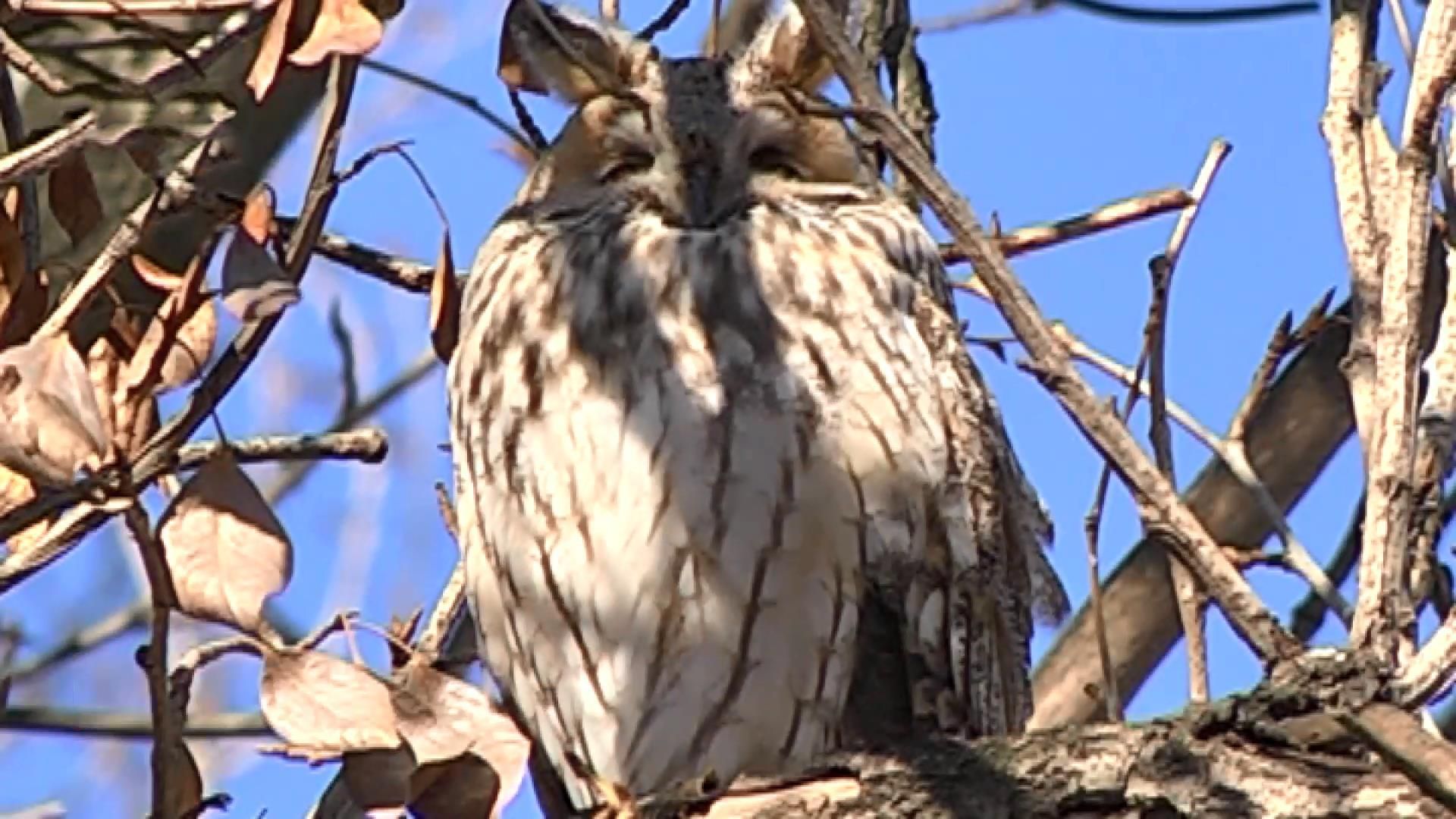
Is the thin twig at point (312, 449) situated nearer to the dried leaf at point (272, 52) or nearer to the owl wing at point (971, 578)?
the dried leaf at point (272, 52)

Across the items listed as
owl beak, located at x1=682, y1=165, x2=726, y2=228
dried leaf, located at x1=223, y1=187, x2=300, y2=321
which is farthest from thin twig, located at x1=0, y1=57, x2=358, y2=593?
owl beak, located at x1=682, y1=165, x2=726, y2=228

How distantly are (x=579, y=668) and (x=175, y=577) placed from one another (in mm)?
1057

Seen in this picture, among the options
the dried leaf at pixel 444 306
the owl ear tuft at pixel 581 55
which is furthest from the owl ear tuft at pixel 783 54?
the dried leaf at pixel 444 306

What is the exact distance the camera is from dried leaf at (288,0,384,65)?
1.54 m

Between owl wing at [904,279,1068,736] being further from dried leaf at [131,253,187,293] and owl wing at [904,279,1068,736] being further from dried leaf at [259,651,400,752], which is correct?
dried leaf at [259,651,400,752]

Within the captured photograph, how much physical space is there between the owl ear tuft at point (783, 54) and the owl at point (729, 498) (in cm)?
14

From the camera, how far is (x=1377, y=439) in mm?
1752

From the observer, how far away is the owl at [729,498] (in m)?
2.34

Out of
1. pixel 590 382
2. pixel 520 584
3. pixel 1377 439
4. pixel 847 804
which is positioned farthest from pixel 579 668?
pixel 1377 439

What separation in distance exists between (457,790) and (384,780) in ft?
0.14

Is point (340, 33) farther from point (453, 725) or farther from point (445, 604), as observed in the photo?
point (445, 604)

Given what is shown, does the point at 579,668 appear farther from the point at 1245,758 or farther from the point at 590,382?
the point at 1245,758

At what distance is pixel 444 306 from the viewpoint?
1971mm

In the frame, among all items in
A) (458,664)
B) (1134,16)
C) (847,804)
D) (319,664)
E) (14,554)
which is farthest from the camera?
(1134,16)
